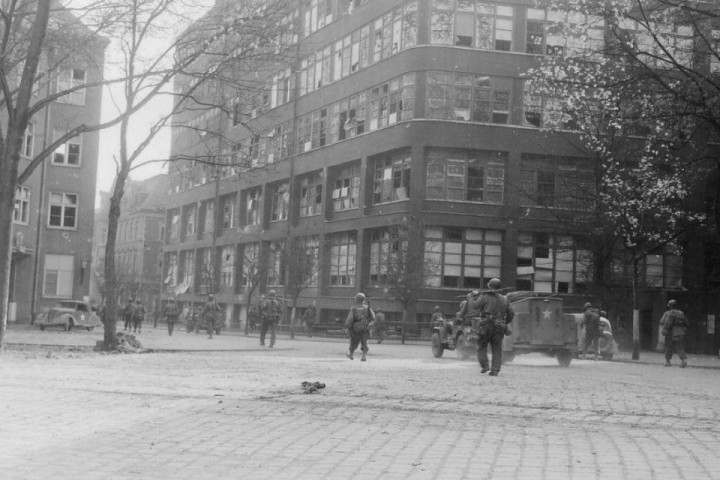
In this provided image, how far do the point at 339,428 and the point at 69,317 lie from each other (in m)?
33.1

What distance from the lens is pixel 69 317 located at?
39531 millimetres

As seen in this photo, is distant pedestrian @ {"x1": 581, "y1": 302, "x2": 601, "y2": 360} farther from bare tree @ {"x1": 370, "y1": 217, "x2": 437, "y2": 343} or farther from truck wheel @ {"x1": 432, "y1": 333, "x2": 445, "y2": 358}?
bare tree @ {"x1": 370, "y1": 217, "x2": 437, "y2": 343}

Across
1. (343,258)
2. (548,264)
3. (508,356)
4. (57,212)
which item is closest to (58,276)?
(57,212)

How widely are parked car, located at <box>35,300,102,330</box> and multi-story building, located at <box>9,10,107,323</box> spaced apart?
13.8ft

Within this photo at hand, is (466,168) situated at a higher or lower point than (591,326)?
higher

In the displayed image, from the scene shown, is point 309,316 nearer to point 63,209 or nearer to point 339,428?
point 63,209

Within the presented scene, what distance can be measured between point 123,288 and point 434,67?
51.5 m

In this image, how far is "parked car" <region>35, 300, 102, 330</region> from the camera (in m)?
39.2

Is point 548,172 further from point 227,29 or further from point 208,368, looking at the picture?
point 208,368

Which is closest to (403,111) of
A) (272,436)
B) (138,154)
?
(138,154)

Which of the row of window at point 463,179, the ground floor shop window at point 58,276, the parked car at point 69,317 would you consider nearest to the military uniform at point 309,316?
the row of window at point 463,179

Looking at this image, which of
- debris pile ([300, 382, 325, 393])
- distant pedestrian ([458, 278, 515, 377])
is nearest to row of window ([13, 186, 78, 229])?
distant pedestrian ([458, 278, 515, 377])

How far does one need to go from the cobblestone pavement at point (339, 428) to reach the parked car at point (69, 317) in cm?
2430

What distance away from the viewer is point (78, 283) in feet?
152
